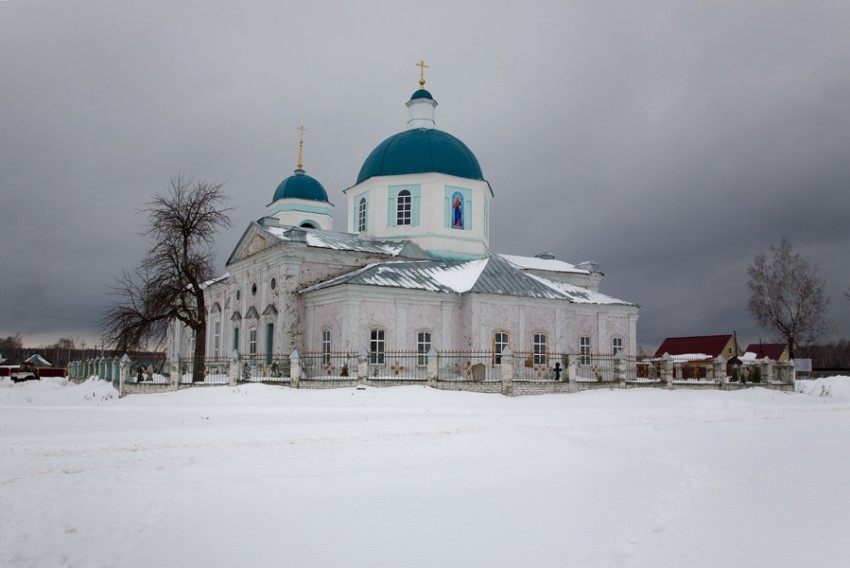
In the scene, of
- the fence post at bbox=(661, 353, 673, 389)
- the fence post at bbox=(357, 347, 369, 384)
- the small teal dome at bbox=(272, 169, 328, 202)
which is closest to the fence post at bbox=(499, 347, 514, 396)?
the fence post at bbox=(357, 347, 369, 384)

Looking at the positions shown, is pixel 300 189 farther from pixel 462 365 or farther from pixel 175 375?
pixel 462 365

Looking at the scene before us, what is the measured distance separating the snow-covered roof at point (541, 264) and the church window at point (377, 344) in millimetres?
13500

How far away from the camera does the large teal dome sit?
103 feet

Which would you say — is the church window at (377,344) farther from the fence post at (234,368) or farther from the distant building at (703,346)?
the distant building at (703,346)

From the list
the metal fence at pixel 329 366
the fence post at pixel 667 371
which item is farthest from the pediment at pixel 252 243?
the fence post at pixel 667 371

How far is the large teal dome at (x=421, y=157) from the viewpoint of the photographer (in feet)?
103

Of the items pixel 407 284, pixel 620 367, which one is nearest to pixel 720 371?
pixel 620 367

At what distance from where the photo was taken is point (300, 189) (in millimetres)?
42156

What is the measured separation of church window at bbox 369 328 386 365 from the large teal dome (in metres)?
8.75

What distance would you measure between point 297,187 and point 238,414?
89.5ft

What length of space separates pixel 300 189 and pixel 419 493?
3584cm

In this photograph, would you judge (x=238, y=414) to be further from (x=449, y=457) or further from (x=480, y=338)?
(x=480, y=338)

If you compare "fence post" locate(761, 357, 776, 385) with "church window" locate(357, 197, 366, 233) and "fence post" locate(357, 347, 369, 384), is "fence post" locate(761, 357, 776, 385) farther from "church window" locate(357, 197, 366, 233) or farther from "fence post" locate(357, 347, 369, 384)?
"church window" locate(357, 197, 366, 233)

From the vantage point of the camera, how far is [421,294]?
2622cm
